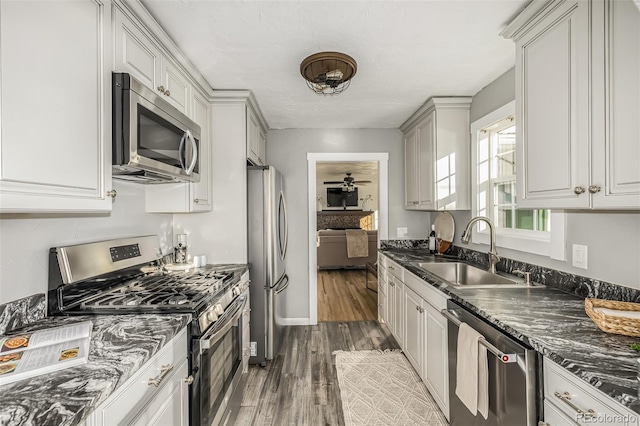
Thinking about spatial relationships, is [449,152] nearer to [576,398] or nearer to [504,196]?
[504,196]

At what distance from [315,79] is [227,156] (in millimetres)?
1027

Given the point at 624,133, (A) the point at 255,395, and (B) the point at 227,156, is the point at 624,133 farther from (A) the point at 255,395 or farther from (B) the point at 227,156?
Result: (A) the point at 255,395

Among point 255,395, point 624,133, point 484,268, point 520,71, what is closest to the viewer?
point 624,133

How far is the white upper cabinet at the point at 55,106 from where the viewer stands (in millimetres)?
853

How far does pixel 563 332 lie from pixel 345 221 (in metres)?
8.79

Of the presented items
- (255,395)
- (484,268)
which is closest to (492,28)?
(484,268)

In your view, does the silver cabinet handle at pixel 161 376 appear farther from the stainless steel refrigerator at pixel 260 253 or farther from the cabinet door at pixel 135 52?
the stainless steel refrigerator at pixel 260 253

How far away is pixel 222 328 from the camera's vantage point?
64.9 inches

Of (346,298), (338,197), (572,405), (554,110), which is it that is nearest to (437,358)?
(572,405)

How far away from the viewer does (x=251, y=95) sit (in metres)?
2.63

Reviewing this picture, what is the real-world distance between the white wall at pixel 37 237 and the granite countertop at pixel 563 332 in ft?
6.52

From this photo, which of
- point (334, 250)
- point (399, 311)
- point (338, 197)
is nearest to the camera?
point (399, 311)

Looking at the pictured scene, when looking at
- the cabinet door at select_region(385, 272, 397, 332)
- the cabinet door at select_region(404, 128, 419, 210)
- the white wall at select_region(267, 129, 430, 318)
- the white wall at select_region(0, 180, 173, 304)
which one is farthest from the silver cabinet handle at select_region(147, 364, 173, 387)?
the cabinet door at select_region(404, 128, 419, 210)

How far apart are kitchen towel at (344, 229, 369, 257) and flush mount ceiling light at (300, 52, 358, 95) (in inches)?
196
